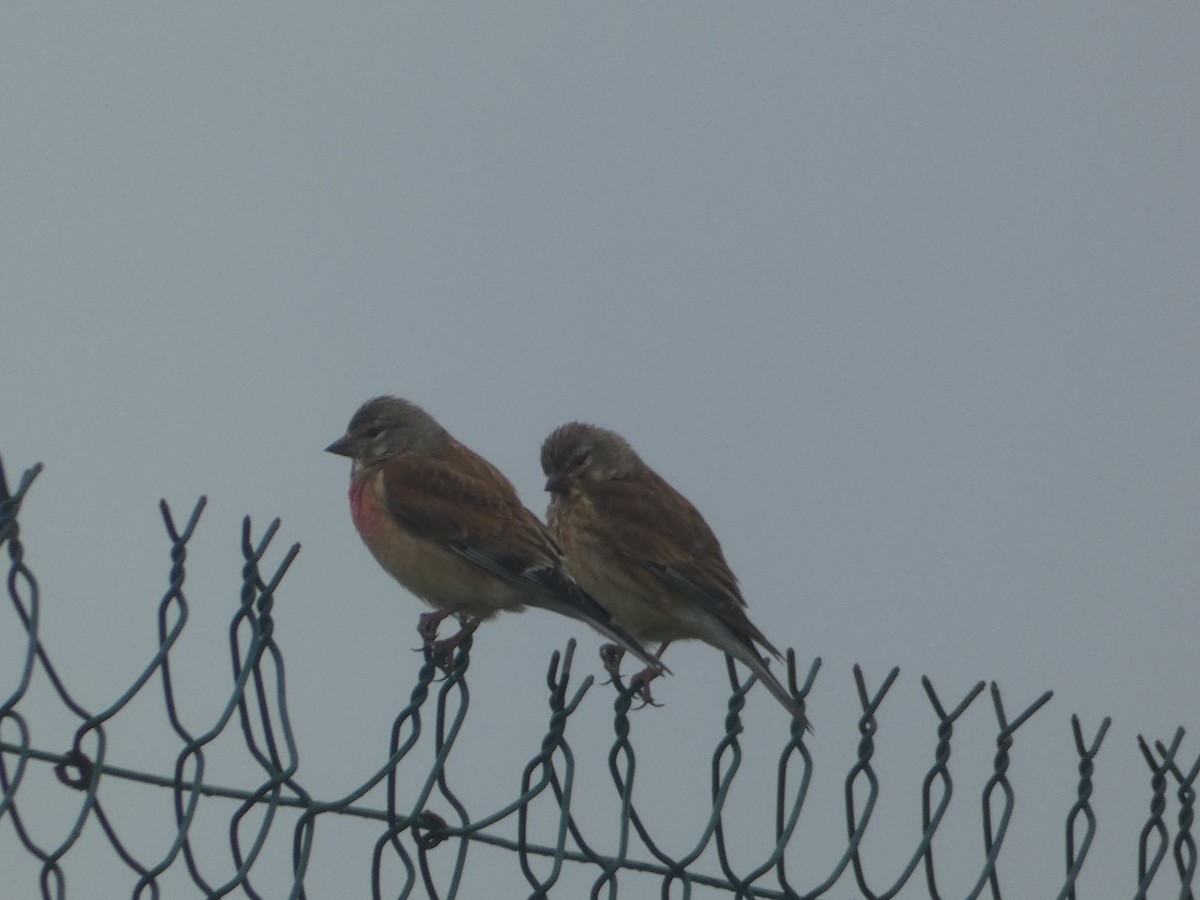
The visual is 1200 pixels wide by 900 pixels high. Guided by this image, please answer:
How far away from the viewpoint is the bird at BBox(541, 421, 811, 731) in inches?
260

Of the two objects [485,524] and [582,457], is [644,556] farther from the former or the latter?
[485,524]

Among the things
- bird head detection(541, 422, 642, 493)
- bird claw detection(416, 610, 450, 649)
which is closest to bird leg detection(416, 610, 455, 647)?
bird claw detection(416, 610, 450, 649)

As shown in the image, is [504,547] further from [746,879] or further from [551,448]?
[746,879]

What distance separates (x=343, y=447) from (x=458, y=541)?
923 millimetres

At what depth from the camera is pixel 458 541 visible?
20.0ft

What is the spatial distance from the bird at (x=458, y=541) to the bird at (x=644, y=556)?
0.40m

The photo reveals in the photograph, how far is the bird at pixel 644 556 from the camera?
6.60 m

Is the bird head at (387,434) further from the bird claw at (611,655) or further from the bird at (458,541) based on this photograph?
the bird claw at (611,655)

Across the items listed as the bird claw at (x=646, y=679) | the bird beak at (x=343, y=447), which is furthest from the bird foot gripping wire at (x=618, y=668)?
the bird beak at (x=343, y=447)

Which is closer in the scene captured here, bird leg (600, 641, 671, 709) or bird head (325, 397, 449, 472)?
bird leg (600, 641, 671, 709)

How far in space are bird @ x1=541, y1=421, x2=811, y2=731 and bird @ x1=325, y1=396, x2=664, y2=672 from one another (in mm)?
400

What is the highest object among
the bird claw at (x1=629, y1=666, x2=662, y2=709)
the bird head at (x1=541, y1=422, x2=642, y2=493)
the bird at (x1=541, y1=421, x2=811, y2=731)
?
the bird head at (x1=541, y1=422, x2=642, y2=493)

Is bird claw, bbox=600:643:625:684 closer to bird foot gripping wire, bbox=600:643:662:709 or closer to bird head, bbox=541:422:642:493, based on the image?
bird foot gripping wire, bbox=600:643:662:709

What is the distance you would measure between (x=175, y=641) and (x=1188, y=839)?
213 cm
